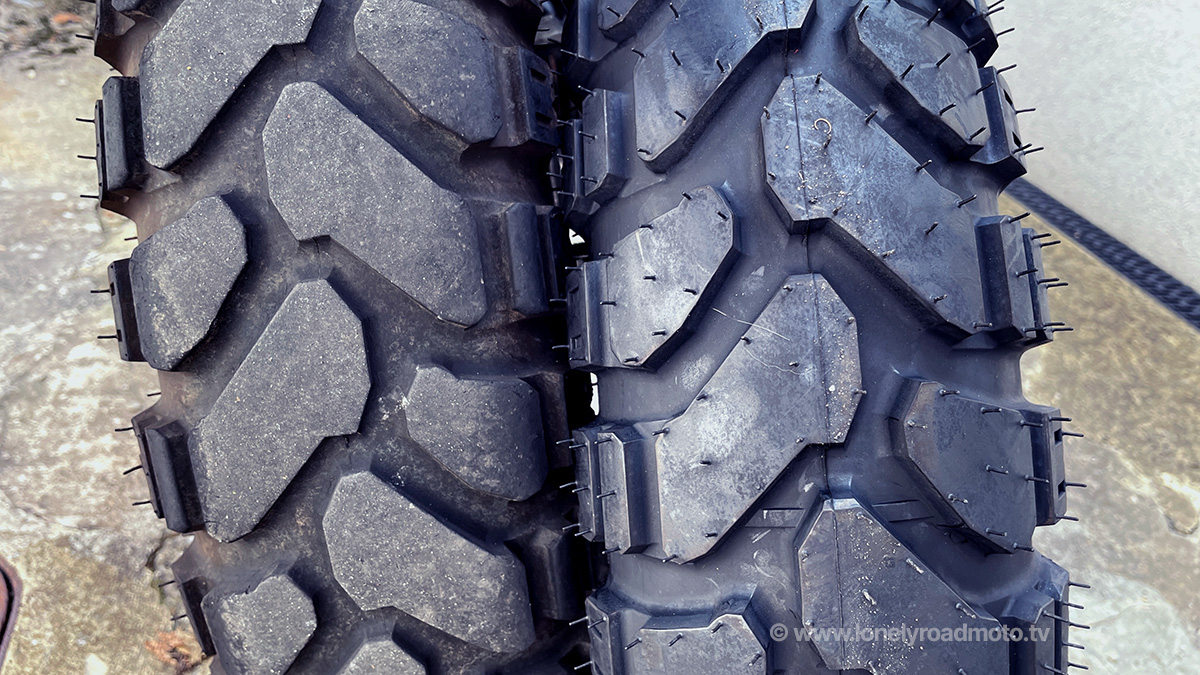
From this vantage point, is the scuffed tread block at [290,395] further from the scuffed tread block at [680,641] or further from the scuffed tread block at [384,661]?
the scuffed tread block at [680,641]

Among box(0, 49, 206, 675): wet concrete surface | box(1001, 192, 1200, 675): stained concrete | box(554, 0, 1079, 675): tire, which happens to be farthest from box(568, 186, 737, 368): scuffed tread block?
box(1001, 192, 1200, 675): stained concrete

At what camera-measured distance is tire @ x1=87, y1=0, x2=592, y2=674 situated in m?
0.63

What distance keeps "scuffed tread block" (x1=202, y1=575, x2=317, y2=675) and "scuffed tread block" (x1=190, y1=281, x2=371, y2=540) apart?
71 millimetres

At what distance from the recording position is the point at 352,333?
0.63m

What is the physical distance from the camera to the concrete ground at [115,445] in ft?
4.09

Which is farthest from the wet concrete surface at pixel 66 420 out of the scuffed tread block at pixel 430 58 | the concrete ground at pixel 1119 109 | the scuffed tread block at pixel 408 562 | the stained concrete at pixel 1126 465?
the concrete ground at pixel 1119 109

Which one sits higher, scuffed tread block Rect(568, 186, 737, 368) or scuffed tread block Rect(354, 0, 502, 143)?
scuffed tread block Rect(354, 0, 502, 143)

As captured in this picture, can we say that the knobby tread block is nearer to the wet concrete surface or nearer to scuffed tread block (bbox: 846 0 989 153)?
scuffed tread block (bbox: 846 0 989 153)

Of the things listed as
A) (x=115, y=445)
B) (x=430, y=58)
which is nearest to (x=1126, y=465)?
(x=430, y=58)

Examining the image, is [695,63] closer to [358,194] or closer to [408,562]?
[358,194]

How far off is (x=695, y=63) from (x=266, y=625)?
2.02 ft

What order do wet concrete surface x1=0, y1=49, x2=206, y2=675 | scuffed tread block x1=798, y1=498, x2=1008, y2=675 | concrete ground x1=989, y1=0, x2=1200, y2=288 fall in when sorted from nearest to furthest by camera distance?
scuffed tread block x1=798, y1=498, x2=1008, y2=675 < wet concrete surface x1=0, y1=49, x2=206, y2=675 < concrete ground x1=989, y1=0, x2=1200, y2=288

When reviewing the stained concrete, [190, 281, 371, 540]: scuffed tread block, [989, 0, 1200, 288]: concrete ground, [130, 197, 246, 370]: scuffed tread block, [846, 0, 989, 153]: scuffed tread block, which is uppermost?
[989, 0, 1200, 288]: concrete ground

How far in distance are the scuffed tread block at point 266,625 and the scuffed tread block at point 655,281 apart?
0.34 meters
